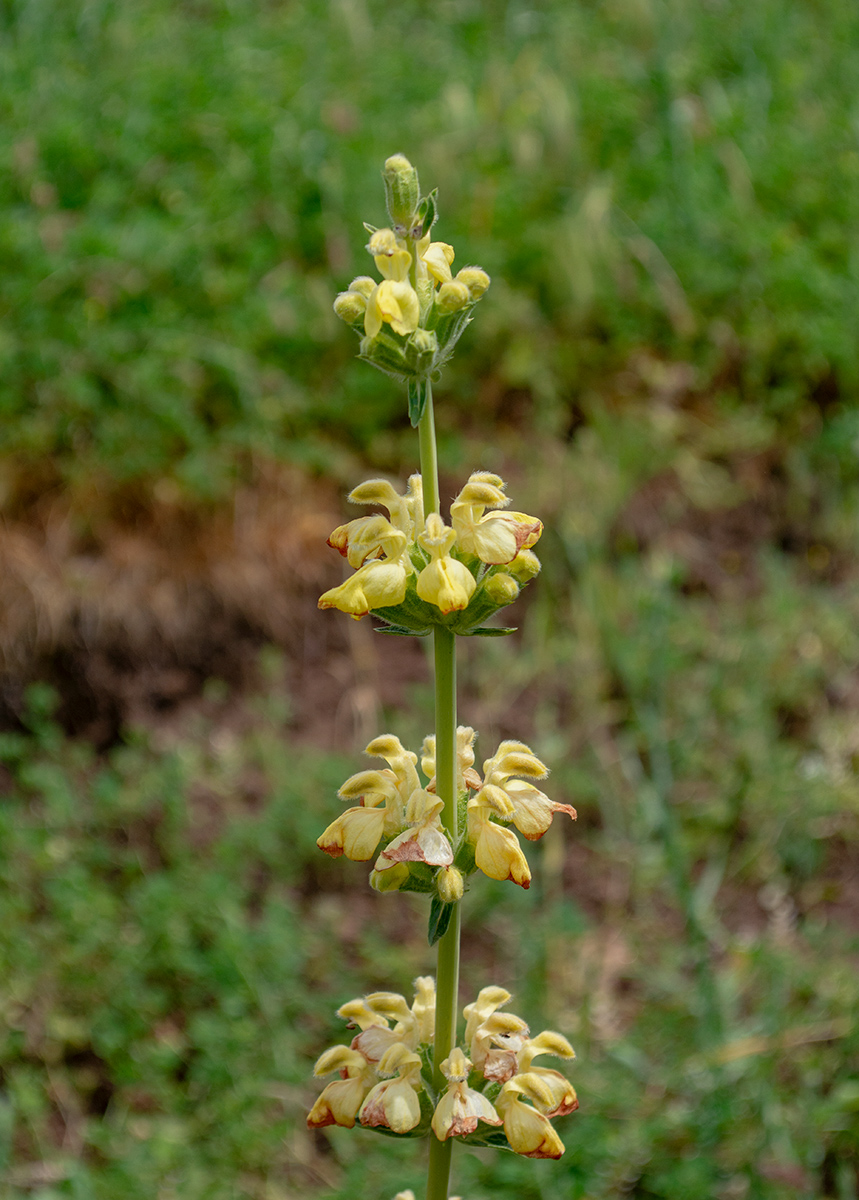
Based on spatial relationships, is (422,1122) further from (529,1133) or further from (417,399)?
(417,399)

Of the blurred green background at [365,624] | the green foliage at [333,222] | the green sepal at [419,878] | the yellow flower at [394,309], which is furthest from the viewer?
the green foliage at [333,222]

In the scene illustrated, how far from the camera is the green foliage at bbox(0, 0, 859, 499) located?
3314mm

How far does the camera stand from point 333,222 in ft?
12.5

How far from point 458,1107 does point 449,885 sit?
21 cm

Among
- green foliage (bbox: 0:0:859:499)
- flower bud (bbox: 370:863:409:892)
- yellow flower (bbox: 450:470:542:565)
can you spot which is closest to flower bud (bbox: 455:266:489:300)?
yellow flower (bbox: 450:470:542:565)

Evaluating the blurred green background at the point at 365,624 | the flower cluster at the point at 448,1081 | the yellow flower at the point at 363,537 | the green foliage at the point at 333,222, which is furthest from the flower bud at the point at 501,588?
the green foliage at the point at 333,222

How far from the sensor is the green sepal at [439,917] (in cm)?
99

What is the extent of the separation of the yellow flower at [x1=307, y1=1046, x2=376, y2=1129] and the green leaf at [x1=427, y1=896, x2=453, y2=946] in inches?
7.3

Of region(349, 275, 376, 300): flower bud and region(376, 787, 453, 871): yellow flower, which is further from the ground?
region(349, 275, 376, 300): flower bud

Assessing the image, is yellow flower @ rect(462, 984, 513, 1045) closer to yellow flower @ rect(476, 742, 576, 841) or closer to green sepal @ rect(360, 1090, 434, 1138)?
green sepal @ rect(360, 1090, 434, 1138)

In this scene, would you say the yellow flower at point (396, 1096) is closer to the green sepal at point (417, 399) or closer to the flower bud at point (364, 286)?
the green sepal at point (417, 399)

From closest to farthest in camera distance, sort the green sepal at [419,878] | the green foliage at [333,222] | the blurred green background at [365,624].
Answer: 1. the green sepal at [419,878]
2. the blurred green background at [365,624]
3. the green foliage at [333,222]

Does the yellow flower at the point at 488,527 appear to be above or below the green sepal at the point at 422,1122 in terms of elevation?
above

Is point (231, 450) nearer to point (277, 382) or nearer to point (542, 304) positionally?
point (277, 382)
